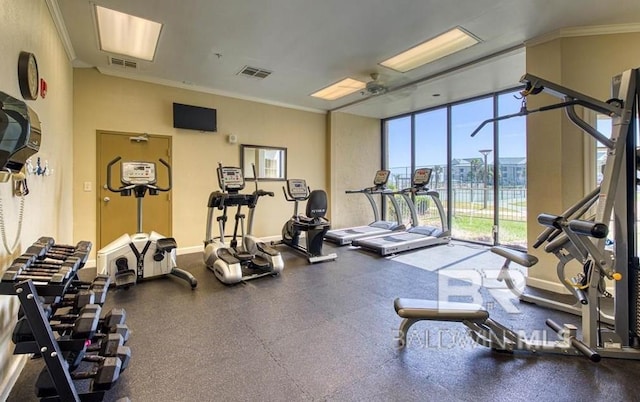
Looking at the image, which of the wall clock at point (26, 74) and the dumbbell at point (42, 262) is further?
the wall clock at point (26, 74)

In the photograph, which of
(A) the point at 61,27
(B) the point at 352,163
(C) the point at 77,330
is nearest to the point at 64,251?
(C) the point at 77,330

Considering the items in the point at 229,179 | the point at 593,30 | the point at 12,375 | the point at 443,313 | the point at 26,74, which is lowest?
the point at 12,375

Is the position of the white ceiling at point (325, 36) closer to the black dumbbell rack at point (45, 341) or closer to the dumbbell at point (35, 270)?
the dumbbell at point (35, 270)

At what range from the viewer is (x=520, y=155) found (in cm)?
538

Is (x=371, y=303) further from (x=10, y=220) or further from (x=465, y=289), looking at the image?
(x=10, y=220)

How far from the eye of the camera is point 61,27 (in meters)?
3.32

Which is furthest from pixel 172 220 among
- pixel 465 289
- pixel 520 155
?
pixel 520 155

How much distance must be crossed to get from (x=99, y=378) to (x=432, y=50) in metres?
4.74

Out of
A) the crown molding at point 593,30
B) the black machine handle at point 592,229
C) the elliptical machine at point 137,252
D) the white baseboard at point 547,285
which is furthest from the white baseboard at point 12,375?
the crown molding at point 593,30

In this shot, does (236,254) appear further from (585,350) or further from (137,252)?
(585,350)

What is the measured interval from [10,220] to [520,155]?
670 centimetres

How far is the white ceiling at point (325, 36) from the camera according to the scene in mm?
2975

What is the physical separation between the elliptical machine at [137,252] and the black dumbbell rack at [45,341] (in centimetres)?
219

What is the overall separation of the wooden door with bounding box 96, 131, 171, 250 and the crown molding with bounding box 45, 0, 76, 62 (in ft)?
3.68
